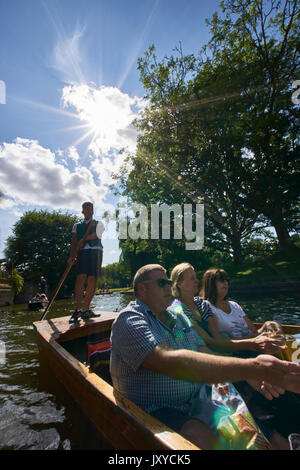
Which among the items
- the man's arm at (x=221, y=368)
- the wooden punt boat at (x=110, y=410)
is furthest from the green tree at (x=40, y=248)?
the man's arm at (x=221, y=368)

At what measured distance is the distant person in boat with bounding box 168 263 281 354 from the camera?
218 cm

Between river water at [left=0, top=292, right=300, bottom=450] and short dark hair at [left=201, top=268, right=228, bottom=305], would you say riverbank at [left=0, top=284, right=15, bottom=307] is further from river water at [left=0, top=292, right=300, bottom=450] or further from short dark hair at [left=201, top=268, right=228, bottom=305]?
short dark hair at [left=201, top=268, right=228, bottom=305]

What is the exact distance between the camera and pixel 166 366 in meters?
1.22

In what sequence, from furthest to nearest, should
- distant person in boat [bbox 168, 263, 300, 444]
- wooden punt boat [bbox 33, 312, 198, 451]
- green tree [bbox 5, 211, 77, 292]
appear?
green tree [bbox 5, 211, 77, 292] < distant person in boat [bbox 168, 263, 300, 444] < wooden punt boat [bbox 33, 312, 198, 451]

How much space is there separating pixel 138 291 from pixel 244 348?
1243 mm

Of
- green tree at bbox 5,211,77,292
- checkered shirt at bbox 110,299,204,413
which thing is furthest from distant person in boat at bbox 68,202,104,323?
green tree at bbox 5,211,77,292

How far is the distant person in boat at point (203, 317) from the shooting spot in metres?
2.18

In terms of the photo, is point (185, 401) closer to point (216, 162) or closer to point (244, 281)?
point (244, 281)

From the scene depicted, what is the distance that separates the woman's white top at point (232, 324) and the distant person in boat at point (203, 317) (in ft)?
0.14

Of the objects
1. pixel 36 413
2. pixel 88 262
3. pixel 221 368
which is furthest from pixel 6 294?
pixel 221 368

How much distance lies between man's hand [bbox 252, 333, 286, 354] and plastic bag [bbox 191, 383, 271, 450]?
727mm

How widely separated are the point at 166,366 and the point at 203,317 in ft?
4.56

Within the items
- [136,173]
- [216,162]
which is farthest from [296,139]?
[136,173]

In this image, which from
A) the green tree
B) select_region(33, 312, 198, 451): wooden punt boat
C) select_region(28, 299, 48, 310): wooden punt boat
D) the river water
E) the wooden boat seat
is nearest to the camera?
select_region(33, 312, 198, 451): wooden punt boat
